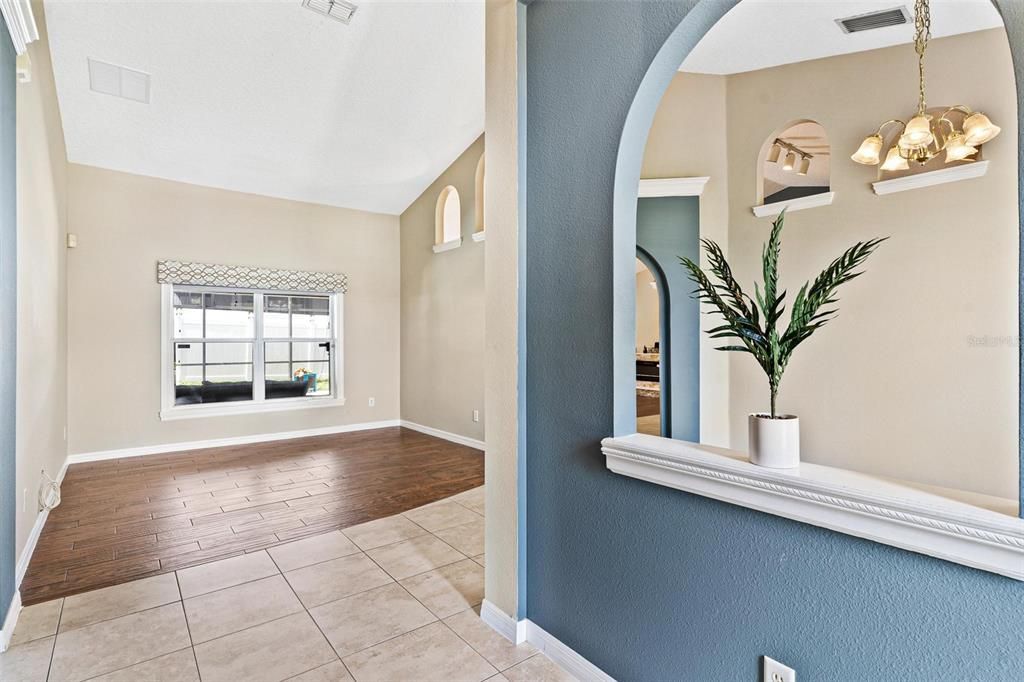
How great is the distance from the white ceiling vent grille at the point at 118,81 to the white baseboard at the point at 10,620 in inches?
142

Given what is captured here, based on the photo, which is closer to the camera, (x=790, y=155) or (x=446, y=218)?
(x=790, y=155)

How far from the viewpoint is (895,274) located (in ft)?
11.0

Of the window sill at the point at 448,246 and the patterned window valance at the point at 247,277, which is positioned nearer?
the patterned window valance at the point at 247,277

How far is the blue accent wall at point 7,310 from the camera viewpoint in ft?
6.88

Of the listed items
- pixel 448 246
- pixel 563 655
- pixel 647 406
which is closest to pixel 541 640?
pixel 563 655

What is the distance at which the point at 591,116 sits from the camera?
174cm

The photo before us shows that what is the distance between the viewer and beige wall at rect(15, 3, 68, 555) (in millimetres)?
2686

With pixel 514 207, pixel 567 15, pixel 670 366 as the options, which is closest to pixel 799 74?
pixel 670 366

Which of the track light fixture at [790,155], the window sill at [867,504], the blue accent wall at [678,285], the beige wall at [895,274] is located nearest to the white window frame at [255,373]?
the blue accent wall at [678,285]

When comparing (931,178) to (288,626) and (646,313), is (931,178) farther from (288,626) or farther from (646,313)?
(646,313)

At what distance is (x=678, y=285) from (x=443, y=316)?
2947 millimetres

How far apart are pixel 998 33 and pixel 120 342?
7.49 m

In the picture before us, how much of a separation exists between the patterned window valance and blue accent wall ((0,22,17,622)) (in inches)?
130

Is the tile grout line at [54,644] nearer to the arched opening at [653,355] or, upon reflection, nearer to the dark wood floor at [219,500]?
the dark wood floor at [219,500]
